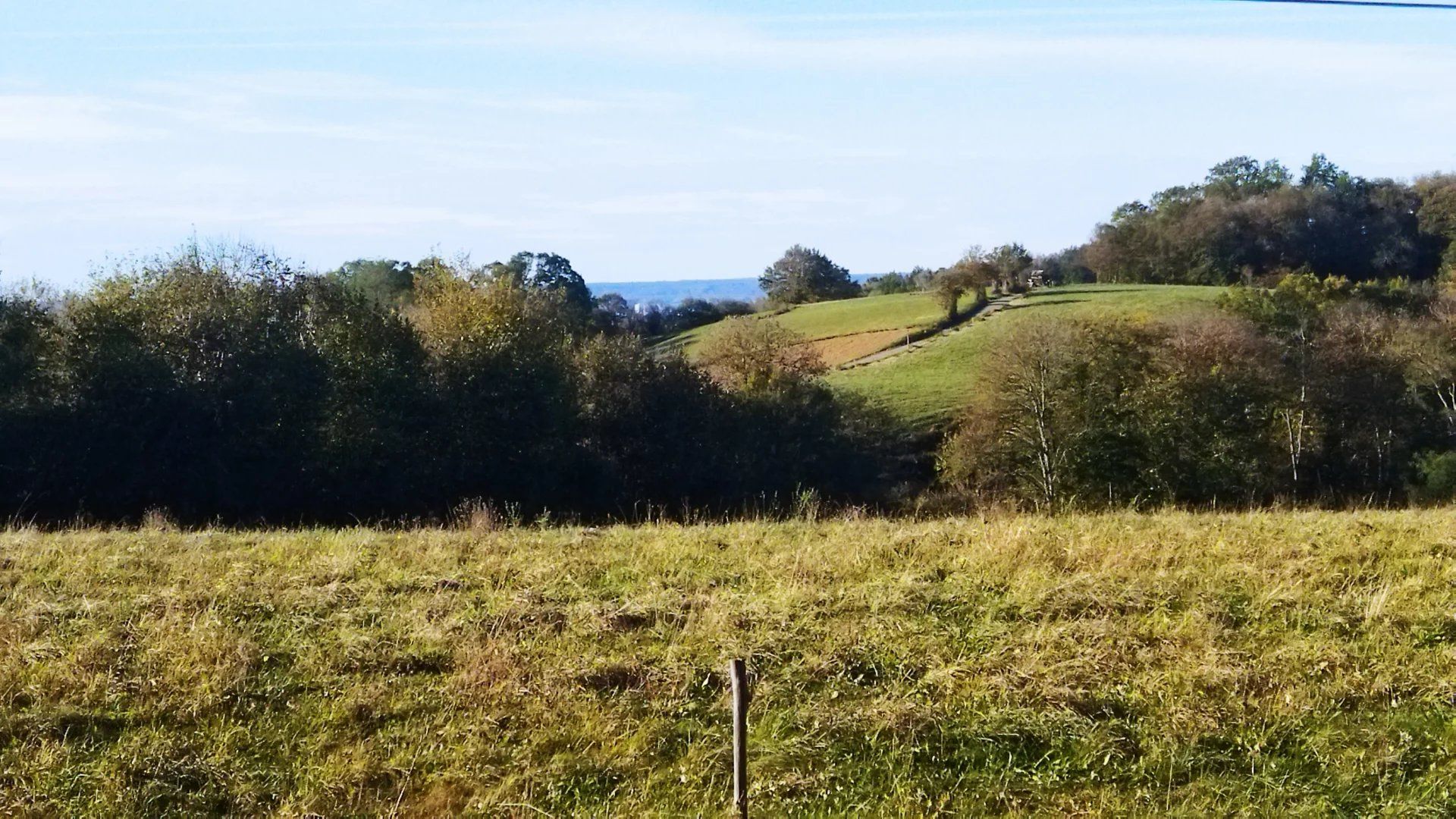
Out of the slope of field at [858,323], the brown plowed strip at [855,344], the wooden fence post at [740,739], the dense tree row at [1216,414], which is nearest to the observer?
the wooden fence post at [740,739]

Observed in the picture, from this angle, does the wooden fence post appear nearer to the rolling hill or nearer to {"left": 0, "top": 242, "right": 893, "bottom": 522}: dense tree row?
{"left": 0, "top": 242, "right": 893, "bottom": 522}: dense tree row

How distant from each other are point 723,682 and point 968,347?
48.9 meters

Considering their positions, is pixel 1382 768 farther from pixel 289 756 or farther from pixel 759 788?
pixel 289 756

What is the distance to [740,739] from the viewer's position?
4.96 m

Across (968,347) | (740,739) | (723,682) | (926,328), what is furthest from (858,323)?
(740,739)

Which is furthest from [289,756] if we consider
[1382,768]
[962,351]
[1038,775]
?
[962,351]

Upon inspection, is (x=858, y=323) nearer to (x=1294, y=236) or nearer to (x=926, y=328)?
(x=926, y=328)

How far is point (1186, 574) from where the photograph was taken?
26.4ft

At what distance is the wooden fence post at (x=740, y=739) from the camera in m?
4.85

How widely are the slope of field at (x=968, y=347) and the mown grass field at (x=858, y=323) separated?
331cm

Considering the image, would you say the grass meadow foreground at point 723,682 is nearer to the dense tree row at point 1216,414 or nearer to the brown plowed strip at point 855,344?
the dense tree row at point 1216,414

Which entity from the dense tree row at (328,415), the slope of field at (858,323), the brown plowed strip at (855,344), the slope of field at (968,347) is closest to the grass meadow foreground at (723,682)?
the dense tree row at (328,415)

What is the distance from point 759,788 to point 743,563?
3424mm

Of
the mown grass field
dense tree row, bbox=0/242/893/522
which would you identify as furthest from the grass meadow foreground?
the mown grass field
